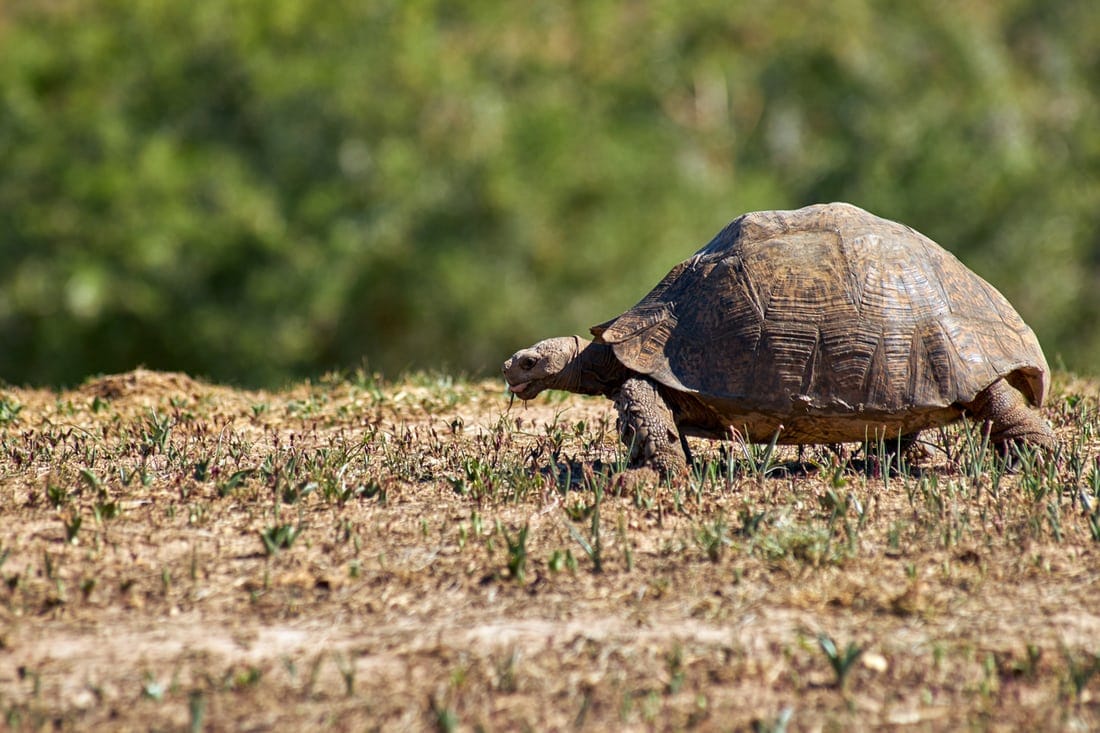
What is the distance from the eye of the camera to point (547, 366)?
7.19 meters

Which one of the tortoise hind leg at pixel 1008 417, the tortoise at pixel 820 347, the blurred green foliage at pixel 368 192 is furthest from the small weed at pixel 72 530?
the blurred green foliage at pixel 368 192

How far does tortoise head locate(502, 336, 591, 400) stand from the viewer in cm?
721

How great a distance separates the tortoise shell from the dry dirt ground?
300mm

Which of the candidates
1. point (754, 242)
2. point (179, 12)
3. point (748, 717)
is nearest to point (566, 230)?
point (179, 12)

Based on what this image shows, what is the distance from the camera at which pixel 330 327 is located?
2928 cm

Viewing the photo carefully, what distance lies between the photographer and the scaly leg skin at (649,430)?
6531 mm

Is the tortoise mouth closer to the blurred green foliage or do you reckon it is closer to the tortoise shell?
the tortoise shell

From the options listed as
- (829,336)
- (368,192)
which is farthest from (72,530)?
(368,192)

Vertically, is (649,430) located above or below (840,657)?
above

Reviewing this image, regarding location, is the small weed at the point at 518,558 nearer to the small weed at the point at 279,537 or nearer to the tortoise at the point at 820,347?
the small weed at the point at 279,537

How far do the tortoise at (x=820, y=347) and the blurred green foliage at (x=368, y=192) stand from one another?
63.6 ft

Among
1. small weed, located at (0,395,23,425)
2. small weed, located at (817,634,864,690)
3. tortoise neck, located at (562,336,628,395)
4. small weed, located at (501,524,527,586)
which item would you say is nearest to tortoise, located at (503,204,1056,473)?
A: tortoise neck, located at (562,336,628,395)

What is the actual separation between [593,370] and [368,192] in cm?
2122

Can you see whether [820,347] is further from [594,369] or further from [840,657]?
[840,657]
